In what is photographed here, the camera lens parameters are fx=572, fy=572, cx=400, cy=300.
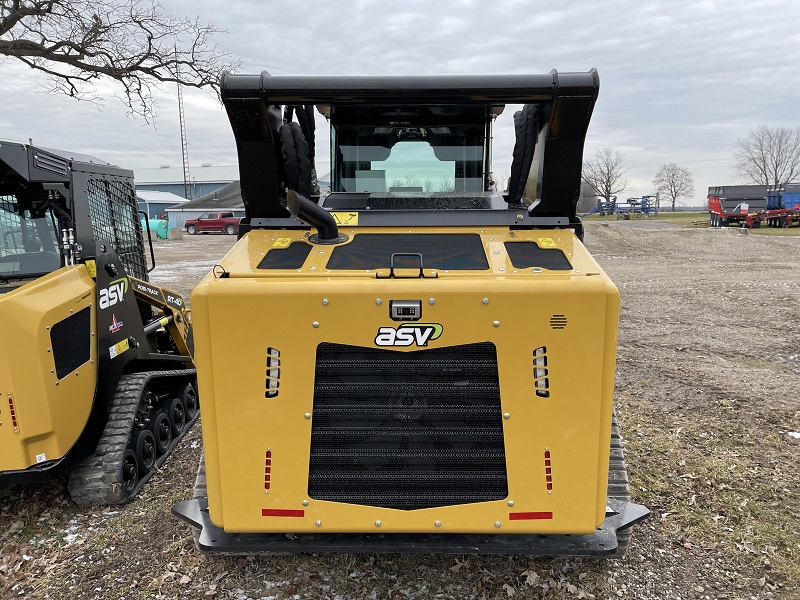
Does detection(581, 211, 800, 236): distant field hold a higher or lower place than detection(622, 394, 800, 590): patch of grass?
higher

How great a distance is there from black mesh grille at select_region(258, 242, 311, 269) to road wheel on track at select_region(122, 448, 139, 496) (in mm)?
2352

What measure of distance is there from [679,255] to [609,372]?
69.8 feet

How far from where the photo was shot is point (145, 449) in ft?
A: 15.4

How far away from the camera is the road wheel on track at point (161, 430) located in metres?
4.93

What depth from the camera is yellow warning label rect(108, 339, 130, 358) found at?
451cm

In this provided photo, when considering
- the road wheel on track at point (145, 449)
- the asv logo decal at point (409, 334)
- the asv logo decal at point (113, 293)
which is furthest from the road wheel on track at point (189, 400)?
the asv logo decal at point (409, 334)

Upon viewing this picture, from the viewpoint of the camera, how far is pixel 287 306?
8.52ft

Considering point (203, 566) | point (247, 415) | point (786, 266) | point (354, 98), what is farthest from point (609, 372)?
point (786, 266)

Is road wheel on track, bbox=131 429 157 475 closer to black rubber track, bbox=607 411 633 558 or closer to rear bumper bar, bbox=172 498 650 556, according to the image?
rear bumper bar, bbox=172 498 650 556

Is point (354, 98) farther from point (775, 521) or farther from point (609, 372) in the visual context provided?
point (775, 521)

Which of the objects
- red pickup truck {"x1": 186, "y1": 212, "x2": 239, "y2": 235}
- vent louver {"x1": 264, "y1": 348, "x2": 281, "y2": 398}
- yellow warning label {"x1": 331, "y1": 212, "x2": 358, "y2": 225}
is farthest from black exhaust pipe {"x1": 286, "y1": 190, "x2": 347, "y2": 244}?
red pickup truck {"x1": 186, "y1": 212, "x2": 239, "y2": 235}

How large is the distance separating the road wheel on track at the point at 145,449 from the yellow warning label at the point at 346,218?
2.59m

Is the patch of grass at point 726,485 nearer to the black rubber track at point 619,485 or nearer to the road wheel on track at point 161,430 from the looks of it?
the black rubber track at point 619,485

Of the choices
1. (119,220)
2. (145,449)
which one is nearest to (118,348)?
(145,449)
